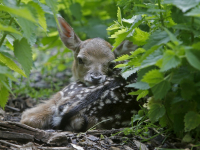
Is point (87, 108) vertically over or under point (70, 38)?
under

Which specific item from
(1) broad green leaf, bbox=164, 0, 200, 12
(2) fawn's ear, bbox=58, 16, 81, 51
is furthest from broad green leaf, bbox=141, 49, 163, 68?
(2) fawn's ear, bbox=58, 16, 81, 51

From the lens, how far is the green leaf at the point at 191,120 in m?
2.40

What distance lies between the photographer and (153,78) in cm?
219

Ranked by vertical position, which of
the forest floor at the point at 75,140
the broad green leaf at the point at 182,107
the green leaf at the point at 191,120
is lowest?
the forest floor at the point at 75,140

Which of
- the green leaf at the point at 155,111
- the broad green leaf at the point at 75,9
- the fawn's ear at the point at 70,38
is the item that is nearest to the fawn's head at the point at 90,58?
the fawn's ear at the point at 70,38

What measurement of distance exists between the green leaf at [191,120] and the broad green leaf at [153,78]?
462 millimetres

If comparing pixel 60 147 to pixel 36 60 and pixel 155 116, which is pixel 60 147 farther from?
pixel 36 60

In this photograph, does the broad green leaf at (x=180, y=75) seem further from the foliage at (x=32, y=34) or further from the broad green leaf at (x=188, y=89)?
the foliage at (x=32, y=34)

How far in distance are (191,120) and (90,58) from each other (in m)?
2.30

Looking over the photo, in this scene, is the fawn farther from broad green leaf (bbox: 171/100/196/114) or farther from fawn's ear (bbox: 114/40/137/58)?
broad green leaf (bbox: 171/100/196/114)

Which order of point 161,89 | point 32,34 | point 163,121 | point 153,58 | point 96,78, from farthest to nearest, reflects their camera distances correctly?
point 96,78 < point 32,34 < point 163,121 < point 161,89 < point 153,58

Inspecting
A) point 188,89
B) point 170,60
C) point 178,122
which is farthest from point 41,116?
point 170,60

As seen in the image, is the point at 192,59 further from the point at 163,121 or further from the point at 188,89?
the point at 163,121

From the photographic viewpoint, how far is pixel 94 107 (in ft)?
10.9
